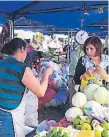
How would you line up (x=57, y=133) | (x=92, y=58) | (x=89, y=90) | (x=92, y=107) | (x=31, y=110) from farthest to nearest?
(x=31, y=110)
(x=92, y=58)
(x=89, y=90)
(x=92, y=107)
(x=57, y=133)

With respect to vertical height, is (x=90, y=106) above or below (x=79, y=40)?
below

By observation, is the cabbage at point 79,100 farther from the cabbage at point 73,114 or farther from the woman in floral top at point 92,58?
the woman in floral top at point 92,58

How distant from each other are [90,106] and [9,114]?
715 mm

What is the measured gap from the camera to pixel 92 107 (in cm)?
249

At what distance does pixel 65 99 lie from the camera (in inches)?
235

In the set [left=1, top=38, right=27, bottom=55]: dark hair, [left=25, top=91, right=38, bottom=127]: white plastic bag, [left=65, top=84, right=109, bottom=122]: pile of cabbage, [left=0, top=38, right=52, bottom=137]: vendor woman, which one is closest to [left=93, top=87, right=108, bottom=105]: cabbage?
[left=65, top=84, right=109, bottom=122]: pile of cabbage

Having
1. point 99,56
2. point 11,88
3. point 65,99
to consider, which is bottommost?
point 65,99

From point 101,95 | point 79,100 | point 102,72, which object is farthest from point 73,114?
point 102,72

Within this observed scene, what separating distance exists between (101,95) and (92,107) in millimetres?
163

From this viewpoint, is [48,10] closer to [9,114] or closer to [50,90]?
[50,90]

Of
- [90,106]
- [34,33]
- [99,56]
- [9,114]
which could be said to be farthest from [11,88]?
[34,33]

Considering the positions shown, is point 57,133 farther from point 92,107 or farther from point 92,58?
point 92,58

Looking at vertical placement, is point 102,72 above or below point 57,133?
above

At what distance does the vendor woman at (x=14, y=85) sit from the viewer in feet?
8.16
